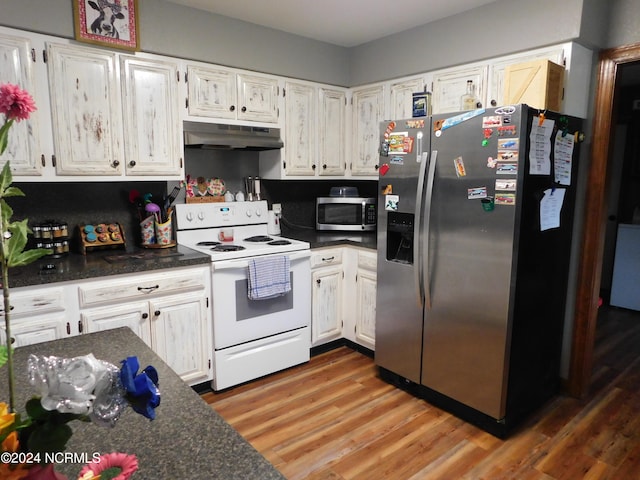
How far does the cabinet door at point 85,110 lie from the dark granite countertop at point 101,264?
499 millimetres

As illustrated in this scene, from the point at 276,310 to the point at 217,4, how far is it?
1983 mm

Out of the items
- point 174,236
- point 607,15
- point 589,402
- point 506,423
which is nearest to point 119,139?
point 174,236

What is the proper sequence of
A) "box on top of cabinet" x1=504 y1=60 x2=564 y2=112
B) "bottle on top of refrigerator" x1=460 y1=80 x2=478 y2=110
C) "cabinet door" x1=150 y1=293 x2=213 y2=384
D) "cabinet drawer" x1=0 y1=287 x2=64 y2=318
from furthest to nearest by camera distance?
1. "bottle on top of refrigerator" x1=460 y1=80 x2=478 y2=110
2. "cabinet door" x1=150 y1=293 x2=213 y2=384
3. "box on top of cabinet" x1=504 y1=60 x2=564 y2=112
4. "cabinet drawer" x1=0 y1=287 x2=64 y2=318

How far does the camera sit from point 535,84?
2289 mm

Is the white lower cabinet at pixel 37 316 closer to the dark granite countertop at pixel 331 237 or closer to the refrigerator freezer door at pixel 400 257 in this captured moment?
the dark granite countertop at pixel 331 237

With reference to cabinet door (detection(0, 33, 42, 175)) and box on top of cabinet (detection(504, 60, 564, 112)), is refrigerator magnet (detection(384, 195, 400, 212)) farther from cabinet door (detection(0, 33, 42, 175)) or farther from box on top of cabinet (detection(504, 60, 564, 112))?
cabinet door (detection(0, 33, 42, 175))

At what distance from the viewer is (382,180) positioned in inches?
106

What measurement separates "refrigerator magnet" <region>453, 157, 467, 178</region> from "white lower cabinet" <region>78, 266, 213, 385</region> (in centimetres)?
155

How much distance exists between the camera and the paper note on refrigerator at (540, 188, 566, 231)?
90.5 inches

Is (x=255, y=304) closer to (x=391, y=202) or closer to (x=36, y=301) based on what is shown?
(x=391, y=202)

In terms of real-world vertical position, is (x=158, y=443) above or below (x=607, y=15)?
below

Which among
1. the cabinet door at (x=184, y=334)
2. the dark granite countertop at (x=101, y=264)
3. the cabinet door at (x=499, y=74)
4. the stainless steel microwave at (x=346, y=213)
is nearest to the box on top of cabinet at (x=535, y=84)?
the cabinet door at (x=499, y=74)

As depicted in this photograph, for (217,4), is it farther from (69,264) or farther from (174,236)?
(69,264)

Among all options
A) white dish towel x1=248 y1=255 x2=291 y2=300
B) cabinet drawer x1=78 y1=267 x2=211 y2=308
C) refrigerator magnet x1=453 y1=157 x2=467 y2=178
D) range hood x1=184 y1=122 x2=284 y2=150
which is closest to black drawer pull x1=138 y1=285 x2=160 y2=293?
cabinet drawer x1=78 y1=267 x2=211 y2=308
